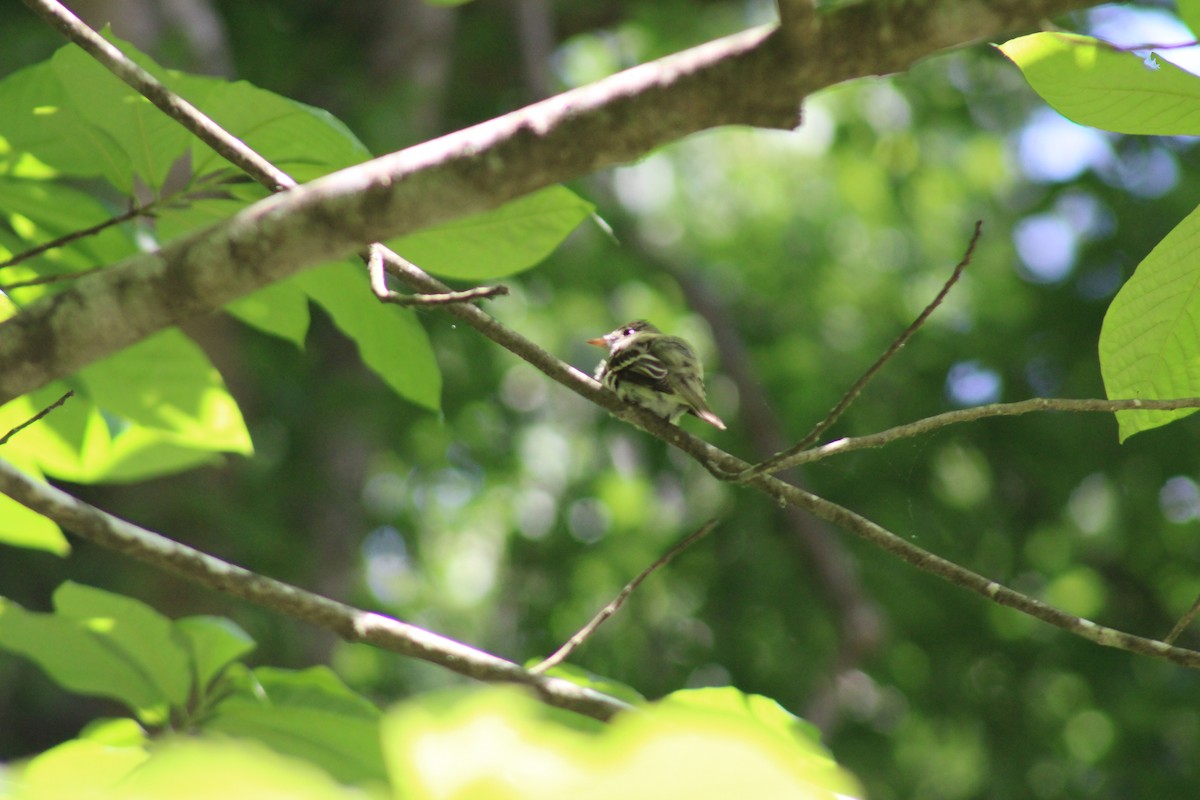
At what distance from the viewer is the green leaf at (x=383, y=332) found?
7.38ft

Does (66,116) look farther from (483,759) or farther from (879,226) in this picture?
(879,226)

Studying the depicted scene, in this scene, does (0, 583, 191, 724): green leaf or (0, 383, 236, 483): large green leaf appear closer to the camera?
(0, 583, 191, 724): green leaf

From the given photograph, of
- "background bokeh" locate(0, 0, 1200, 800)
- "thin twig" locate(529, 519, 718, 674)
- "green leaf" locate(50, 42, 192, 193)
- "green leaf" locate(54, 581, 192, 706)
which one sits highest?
"background bokeh" locate(0, 0, 1200, 800)

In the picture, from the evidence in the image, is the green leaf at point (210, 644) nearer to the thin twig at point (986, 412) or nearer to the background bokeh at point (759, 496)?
the thin twig at point (986, 412)

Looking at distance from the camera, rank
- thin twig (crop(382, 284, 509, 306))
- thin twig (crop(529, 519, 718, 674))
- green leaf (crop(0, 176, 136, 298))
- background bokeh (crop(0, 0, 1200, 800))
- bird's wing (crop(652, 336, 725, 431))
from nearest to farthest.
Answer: thin twig (crop(382, 284, 509, 306)) → thin twig (crop(529, 519, 718, 674)) → green leaf (crop(0, 176, 136, 298)) → bird's wing (crop(652, 336, 725, 431)) → background bokeh (crop(0, 0, 1200, 800))

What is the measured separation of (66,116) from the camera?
214 centimetres

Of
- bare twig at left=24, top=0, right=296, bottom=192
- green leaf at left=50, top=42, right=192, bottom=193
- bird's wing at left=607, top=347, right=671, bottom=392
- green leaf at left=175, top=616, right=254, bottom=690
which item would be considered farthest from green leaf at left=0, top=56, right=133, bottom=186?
bird's wing at left=607, top=347, right=671, bottom=392

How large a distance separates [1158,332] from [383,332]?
1467 mm

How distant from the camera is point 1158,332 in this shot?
190 centimetres

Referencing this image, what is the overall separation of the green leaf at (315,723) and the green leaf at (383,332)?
60 cm

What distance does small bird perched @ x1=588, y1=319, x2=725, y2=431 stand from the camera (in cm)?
368

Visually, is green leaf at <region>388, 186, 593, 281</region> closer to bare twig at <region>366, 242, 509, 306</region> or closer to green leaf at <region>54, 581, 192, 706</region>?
bare twig at <region>366, 242, 509, 306</region>

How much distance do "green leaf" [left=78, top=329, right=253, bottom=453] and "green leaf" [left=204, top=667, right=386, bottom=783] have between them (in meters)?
0.60

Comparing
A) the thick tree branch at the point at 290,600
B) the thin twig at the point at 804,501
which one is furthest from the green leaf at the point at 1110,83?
the thick tree branch at the point at 290,600
